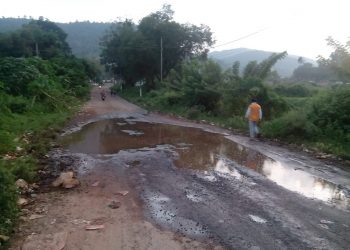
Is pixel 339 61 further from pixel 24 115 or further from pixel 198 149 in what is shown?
pixel 24 115

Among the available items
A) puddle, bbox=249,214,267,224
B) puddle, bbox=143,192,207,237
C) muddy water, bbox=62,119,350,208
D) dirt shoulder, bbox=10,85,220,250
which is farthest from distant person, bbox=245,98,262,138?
puddle, bbox=249,214,267,224

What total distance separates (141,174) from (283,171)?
3557mm

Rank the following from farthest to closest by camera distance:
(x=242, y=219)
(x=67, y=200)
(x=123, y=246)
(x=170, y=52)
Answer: (x=170, y=52), (x=67, y=200), (x=242, y=219), (x=123, y=246)

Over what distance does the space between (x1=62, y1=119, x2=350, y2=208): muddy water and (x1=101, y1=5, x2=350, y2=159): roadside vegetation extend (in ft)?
8.46

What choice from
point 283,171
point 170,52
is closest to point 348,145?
point 283,171

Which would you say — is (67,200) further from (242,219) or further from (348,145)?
(348,145)

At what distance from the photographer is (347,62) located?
518 inches

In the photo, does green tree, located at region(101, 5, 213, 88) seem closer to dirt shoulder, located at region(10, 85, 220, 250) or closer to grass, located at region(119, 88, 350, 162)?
grass, located at region(119, 88, 350, 162)

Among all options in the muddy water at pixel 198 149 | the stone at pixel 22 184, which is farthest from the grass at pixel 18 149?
the muddy water at pixel 198 149

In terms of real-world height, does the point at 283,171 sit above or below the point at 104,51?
below

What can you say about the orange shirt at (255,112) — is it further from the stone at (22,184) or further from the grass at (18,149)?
the stone at (22,184)

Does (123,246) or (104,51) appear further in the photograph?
(104,51)

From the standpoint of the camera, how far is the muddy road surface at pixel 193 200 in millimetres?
5402

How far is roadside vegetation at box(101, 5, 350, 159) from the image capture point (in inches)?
523
